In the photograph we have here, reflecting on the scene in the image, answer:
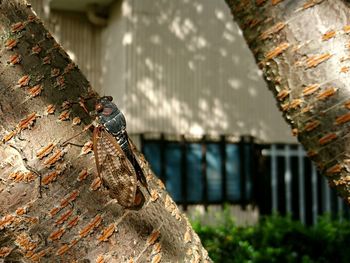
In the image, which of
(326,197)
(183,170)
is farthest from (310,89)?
(326,197)

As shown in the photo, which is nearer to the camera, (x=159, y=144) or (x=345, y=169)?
(x=345, y=169)

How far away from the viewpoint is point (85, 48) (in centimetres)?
1073

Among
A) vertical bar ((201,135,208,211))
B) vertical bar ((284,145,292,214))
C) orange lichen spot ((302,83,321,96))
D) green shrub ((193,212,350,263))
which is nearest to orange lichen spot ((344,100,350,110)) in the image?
orange lichen spot ((302,83,321,96))

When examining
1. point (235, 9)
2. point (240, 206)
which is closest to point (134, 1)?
point (240, 206)

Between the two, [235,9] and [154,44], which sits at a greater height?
[154,44]

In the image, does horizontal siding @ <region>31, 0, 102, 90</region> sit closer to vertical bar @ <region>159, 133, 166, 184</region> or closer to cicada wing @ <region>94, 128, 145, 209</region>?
vertical bar @ <region>159, 133, 166, 184</region>

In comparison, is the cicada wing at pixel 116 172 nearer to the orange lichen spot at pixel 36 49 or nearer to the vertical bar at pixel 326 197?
the orange lichen spot at pixel 36 49

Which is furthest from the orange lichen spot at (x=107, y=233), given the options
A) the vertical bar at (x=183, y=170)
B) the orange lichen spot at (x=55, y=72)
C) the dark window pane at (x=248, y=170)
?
the dark window pane at (x=248, y=170)

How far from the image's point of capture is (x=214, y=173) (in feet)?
36.4

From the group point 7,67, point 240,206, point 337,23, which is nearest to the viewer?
point 7,67

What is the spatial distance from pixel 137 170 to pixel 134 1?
28.8 feet

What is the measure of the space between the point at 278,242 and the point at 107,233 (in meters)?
4.82

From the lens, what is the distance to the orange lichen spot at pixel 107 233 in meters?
1.55

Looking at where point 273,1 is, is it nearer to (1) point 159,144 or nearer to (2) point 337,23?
(2) point 337,23
